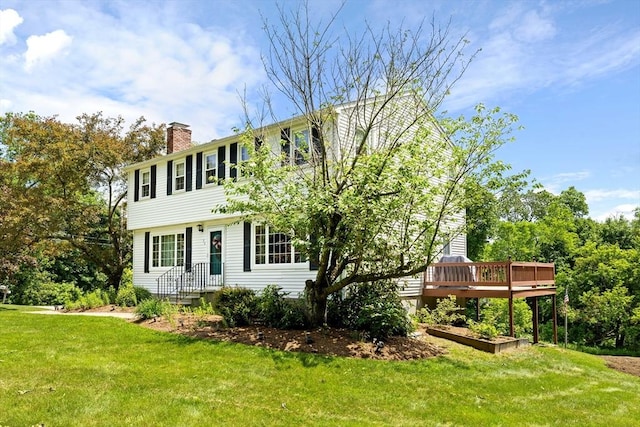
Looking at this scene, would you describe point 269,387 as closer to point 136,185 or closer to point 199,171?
point 199,171

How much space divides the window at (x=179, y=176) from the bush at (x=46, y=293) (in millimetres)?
8361

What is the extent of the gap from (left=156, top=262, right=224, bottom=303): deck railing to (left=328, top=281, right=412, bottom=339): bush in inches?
246

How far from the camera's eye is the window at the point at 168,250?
18.4 meters

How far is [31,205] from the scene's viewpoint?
717 inches

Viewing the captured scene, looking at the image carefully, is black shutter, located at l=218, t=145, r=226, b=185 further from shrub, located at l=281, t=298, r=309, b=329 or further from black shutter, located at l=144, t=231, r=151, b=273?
shrub, located at l=281, t=298, r=309, b=329

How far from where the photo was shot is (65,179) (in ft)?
64.0

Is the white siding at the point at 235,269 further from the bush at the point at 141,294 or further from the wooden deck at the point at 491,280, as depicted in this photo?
the wooden deck at the point at 491,280

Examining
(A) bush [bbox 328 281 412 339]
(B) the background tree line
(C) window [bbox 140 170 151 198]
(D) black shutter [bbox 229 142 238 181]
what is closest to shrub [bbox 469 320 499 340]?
(A) bush [bbox 328 281 412 339]

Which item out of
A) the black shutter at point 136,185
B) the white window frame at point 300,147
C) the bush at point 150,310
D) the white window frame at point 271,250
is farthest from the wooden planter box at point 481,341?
the black shutter at point 136,185

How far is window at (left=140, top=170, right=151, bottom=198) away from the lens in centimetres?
1964

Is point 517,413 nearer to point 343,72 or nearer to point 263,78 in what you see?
point 343,72

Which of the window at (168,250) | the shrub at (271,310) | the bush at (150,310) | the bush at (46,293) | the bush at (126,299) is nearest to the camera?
the shrub at (271,310)

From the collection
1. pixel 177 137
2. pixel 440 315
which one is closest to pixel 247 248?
pixel 440 315

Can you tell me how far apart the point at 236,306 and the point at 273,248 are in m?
3.83
